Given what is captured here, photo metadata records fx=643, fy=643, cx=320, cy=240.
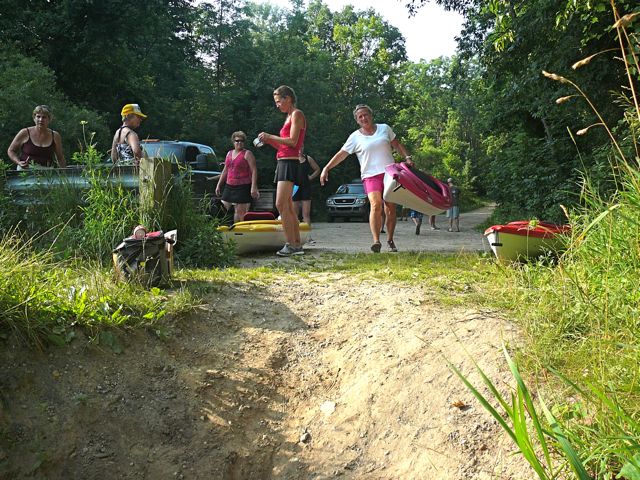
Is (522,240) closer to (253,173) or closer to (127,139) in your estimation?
(127,139)

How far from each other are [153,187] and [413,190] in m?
3.06

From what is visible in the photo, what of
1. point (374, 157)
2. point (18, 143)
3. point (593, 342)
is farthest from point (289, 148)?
point (593, 342)

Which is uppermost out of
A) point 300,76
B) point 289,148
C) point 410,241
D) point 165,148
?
point 300,76

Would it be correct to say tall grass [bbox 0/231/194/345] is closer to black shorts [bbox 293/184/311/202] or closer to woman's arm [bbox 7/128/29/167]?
woman's arm [bbox 7/128/29/167]

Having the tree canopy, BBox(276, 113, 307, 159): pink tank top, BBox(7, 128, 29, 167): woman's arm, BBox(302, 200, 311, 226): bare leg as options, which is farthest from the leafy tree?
BBox(276, 113, 307, 159): pink tank top

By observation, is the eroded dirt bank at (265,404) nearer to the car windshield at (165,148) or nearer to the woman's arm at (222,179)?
the woman's arm at (222,179)

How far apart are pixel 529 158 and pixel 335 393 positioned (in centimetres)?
1481

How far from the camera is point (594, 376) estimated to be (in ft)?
10.3

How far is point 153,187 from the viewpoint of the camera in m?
6.85

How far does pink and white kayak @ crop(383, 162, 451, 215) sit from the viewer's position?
7793mm

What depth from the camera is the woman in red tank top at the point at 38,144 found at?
8.03 m

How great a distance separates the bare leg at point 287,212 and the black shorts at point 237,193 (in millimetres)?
2043

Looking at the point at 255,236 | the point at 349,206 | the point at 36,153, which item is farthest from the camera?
the point at 349,206

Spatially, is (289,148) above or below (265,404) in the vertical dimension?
above
